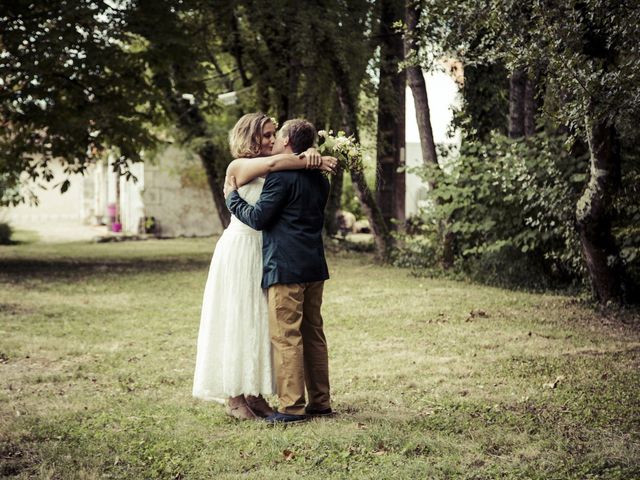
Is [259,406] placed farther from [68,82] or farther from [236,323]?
[68,82]

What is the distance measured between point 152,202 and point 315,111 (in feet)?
39.3

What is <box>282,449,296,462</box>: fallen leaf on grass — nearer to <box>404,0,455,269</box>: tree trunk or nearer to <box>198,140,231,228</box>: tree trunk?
<box>404,0,455,269</box>: tree trunk

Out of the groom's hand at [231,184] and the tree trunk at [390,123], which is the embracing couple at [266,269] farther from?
the tree trunk at [390,123]

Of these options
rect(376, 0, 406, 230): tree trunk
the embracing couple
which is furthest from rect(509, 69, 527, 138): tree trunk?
the embracing couple

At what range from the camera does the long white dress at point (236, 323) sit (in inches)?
231

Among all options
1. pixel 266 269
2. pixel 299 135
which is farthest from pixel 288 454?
pixel 299 135

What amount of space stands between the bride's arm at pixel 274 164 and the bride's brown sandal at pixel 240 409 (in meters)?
1.55

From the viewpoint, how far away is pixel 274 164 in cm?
573

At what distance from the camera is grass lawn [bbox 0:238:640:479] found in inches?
200

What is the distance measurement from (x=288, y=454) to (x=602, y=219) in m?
6.55

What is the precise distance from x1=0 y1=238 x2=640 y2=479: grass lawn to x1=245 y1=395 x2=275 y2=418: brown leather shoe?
0.76ft

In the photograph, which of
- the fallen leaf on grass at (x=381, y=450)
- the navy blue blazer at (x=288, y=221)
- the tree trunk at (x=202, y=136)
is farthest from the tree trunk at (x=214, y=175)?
the fallen leaf on grass at (x=381, y=450)

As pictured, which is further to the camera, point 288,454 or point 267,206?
point 267,206

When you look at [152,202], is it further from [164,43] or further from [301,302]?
[301,302]
